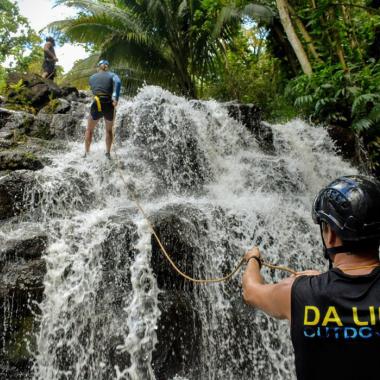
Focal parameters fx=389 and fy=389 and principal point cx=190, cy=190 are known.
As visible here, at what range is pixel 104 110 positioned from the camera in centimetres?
736

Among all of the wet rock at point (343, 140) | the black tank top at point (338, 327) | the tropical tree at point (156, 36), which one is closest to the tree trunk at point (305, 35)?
the tropical tree at point (156, 36)

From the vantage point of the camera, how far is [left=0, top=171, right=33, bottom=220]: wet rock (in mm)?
5719

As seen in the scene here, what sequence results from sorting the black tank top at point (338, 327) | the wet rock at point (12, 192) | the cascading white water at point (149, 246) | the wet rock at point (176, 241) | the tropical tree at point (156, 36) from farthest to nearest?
the tropical tree at point (156, 36)
the wet rock at point (12, 192)
the wet rock at point (176, 241)
the cascading white water at point (149, 246)
the black tank top at point (338, 327)

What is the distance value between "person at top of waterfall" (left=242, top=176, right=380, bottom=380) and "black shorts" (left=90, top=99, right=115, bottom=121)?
6.23m

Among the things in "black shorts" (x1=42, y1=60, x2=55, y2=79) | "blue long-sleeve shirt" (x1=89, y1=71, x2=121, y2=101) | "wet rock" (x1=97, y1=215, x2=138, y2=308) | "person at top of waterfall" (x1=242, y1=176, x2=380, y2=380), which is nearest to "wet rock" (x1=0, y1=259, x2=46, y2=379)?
"wet rock" (x1=97, y1=215, x2=138, y2=308)

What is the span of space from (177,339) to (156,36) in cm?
1164

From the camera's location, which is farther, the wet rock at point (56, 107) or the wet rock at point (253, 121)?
the wet rock at point (56, 107)

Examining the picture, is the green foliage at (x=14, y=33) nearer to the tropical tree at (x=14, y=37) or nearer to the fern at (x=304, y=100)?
the tropical tree at (x=14, y=37)

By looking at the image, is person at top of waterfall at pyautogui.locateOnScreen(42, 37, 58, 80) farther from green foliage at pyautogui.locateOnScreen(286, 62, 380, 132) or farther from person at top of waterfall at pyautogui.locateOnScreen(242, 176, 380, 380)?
person at top of waterfall at pyautogui.locateOnScreen(242, 176, 380, 380)

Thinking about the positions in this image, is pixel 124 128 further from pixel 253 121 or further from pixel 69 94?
pixel 69 94

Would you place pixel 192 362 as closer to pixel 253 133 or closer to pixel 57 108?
pixel 253 133

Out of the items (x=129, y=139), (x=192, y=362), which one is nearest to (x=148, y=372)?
(x=192, y=362)

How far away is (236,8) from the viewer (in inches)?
493

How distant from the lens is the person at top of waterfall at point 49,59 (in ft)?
39.0
